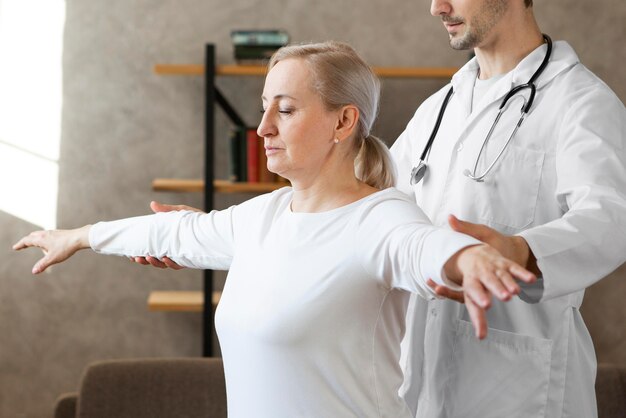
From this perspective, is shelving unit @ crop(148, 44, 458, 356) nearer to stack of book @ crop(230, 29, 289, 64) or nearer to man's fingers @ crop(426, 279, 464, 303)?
stack of book @ crop(230, 29, 289, 64)

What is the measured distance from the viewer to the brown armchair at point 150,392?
2.19 metres

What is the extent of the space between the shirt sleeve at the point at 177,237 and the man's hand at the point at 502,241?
547 mm

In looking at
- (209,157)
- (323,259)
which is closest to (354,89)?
(323,259)

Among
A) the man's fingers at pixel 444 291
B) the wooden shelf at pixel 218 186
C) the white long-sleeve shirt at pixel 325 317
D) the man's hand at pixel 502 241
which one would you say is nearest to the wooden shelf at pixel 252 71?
the wooden shelf at pixel 218 186

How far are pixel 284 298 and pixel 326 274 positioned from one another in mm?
76

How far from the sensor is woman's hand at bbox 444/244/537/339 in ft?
2.97

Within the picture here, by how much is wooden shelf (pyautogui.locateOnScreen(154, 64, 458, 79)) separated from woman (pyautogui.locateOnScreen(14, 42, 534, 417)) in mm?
2100

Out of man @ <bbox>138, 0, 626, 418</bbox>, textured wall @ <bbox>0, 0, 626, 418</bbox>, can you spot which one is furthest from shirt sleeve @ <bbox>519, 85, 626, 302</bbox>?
textured wall @ <bbox>0, 0, 626, 418</bbox>

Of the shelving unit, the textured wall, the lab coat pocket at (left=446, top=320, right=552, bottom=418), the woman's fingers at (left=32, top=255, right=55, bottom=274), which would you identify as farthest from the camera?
the textured wall

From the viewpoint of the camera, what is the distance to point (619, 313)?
404 cm

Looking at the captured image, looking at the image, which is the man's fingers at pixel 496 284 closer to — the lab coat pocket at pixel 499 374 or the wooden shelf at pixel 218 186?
the lab coat pocket at pixel 499 374

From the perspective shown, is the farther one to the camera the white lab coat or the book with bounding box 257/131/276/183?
the book with bounding box 257/131/276/183

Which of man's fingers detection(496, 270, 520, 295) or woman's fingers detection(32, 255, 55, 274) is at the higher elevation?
woman's fingers detection(32, 255, 55, 274)

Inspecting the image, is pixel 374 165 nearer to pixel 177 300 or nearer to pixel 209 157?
pixel 209 157
